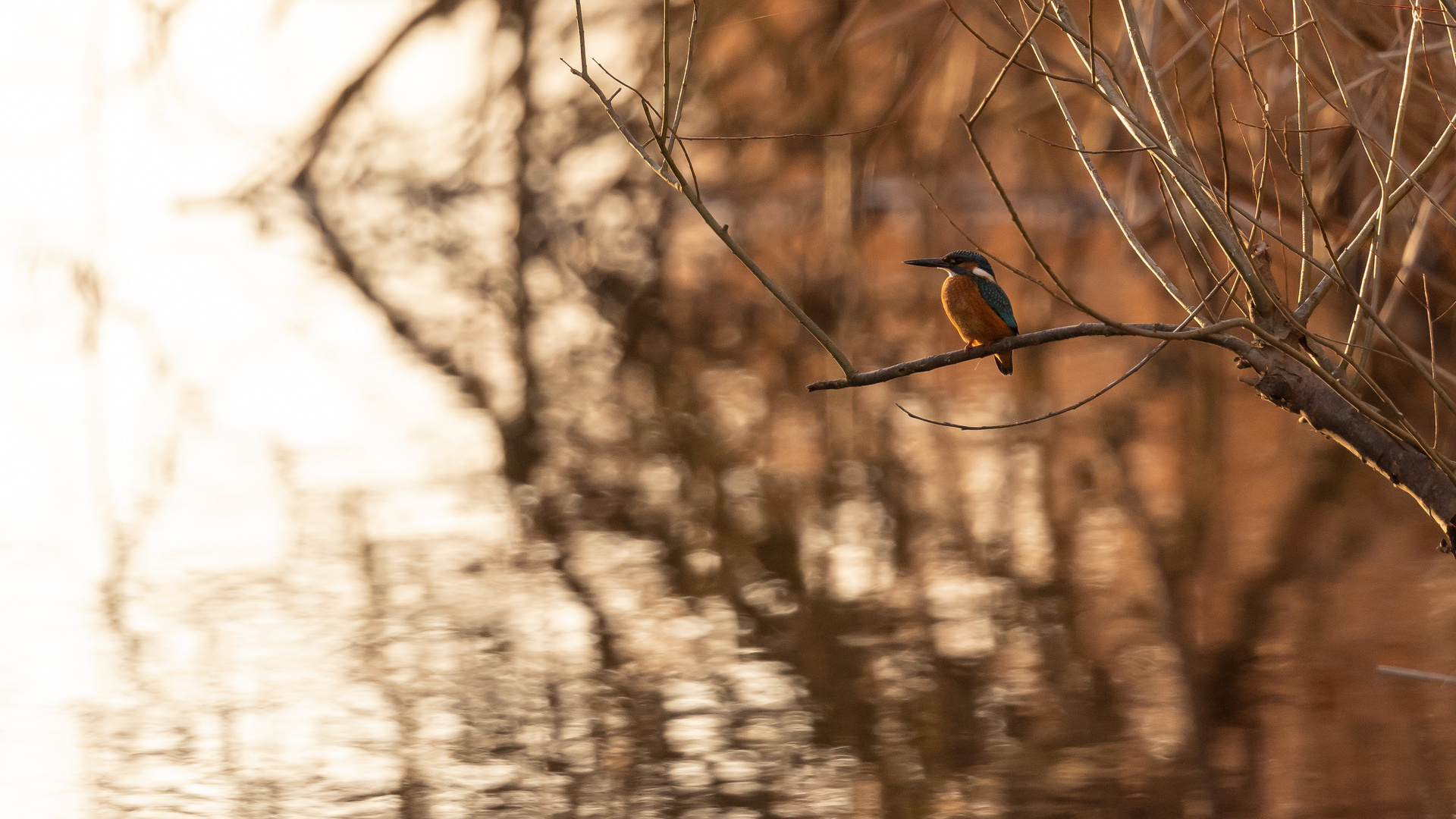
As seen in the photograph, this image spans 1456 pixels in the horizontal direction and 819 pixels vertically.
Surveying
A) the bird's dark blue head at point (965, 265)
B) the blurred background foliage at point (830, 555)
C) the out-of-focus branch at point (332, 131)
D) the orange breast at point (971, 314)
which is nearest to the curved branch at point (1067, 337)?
the blurred background foliage at point (830, 555)

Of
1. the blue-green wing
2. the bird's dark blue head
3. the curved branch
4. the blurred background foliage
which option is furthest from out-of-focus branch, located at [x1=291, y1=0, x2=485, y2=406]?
the curved branch

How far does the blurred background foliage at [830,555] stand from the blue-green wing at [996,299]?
479 mm

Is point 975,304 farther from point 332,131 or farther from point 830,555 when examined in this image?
point 332,131

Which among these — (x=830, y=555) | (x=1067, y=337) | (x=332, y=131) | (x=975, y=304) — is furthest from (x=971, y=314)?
(x=332, y=131)

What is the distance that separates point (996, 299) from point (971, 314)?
3.9 inches

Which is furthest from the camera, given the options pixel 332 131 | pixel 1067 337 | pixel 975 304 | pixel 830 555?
pixel 332 131

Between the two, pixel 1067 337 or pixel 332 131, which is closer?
pixel 1067 337

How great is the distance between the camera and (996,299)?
3.83 m

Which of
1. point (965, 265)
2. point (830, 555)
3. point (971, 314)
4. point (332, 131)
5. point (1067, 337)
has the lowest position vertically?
point (1067, 337)

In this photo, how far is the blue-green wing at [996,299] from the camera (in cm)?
379

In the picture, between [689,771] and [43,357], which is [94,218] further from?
[689,771]

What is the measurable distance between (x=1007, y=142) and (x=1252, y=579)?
12.9 m

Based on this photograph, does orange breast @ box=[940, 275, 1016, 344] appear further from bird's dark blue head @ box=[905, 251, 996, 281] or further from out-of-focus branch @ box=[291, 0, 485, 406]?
out-of-focus branch @ box=[291, 0, 485, 406]

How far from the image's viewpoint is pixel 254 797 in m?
4.64
